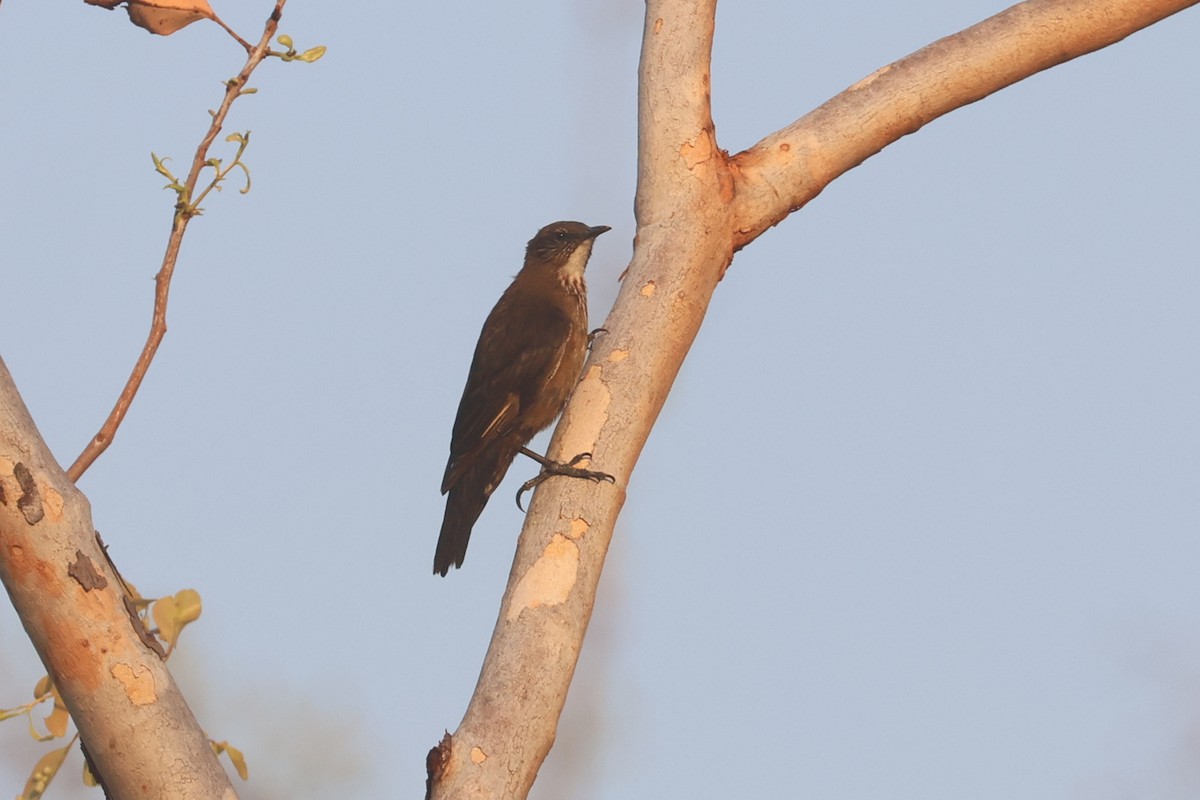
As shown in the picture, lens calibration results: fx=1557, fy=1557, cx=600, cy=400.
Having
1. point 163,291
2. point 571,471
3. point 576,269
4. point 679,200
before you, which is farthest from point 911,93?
point 163,291

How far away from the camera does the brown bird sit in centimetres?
570

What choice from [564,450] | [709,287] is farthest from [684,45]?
[564,450]

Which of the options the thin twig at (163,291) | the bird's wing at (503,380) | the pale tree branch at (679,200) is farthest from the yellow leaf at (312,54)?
the bird's wing at (503,380)

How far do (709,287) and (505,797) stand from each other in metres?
1.89

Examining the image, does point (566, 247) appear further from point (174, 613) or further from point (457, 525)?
point (174, 613)

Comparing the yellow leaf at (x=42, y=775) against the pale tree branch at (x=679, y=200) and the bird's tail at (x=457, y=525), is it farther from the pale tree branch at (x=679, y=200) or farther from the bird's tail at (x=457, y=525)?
the bird's tail at (x=457, y=525)

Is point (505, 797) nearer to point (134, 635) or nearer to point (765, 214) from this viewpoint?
point (134, 635)

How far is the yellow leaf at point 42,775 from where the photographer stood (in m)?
3.23

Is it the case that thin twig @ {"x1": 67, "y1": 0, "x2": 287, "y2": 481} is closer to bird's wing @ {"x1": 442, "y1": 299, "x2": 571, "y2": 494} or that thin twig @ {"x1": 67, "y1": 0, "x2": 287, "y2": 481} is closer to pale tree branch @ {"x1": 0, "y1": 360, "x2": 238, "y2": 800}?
pale tree branch @ {"x1": 0, "y1": 360, "x2": 238, "y2": 800}

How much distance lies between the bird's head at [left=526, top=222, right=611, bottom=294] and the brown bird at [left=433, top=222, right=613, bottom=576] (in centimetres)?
31


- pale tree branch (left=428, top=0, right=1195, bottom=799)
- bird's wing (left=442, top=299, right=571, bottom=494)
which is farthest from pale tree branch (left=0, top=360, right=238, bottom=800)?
bird's wing (left=442, top=299, right=571, bottom=494)

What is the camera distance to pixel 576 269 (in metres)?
6.76

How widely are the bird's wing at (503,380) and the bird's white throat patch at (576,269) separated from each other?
46 centimetres

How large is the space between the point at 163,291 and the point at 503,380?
2750 mm
